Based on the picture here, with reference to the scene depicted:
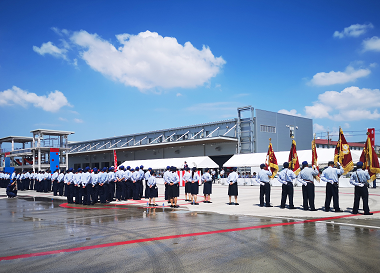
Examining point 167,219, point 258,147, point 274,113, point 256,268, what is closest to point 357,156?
point 258,147

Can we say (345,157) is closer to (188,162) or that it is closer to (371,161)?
(371,161)

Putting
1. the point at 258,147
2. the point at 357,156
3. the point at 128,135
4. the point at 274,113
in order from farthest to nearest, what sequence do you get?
the point at 128,135
the point at 274,113
the point at 258,147
the point at 357,156

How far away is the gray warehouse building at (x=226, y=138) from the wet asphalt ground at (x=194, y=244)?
3189 cm

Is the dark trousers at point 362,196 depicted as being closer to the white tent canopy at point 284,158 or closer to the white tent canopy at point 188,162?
the white tent canopy at point 284,158

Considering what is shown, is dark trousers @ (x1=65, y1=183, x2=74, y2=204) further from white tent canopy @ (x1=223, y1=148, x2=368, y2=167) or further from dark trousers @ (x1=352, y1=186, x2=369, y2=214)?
white tent canopy @ (x1=223, y1=148, x2=368, y2=167)

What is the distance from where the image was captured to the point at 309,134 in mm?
51469

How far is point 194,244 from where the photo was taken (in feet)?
23.3

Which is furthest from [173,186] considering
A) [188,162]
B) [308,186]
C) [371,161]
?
[188,162]

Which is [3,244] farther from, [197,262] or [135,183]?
[135,183]

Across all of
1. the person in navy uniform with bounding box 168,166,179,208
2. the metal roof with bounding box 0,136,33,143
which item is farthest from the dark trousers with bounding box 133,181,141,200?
the metal roof with bounding box 0,136,33,143

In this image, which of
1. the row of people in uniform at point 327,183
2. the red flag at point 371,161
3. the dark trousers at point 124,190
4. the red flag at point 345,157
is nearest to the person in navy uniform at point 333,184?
the row of people in uniform at point 327,183

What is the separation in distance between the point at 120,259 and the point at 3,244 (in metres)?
3.49

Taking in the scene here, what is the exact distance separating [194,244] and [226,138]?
117 ft

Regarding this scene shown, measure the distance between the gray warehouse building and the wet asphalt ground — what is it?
31.9 m
